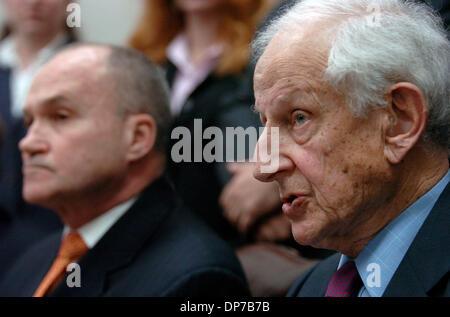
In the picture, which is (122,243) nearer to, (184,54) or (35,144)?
(35,144)

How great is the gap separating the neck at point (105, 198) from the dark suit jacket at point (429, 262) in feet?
4.78

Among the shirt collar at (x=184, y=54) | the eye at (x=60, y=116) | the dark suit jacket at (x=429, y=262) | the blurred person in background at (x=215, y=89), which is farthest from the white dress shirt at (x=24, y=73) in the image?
the dark suit jacket at (x=429, y=262)

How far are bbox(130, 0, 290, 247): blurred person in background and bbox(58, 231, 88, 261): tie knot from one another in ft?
2.09

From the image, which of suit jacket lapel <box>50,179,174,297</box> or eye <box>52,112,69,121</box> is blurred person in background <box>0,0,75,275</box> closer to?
eye <box>52,112,69,121</box>

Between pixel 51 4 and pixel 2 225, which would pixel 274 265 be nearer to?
pixel 2 225

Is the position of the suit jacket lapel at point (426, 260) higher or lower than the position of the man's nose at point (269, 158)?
lower

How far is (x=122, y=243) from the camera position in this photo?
2.88 m

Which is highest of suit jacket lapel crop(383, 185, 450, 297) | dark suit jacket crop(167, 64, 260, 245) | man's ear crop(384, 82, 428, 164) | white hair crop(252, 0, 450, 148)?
white hair crop(252, 0, 450, 148)

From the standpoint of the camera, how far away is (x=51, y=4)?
467 centimetres

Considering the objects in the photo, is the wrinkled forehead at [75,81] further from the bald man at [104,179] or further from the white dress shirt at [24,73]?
the white dress shirt at [24,73]

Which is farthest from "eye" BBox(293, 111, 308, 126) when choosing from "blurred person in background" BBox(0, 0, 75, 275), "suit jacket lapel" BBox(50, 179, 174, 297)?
"blurred person in background" BBox(0, 0, 75, 275)

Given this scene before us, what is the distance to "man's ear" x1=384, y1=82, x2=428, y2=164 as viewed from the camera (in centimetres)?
194

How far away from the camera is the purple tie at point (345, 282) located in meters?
2.11
